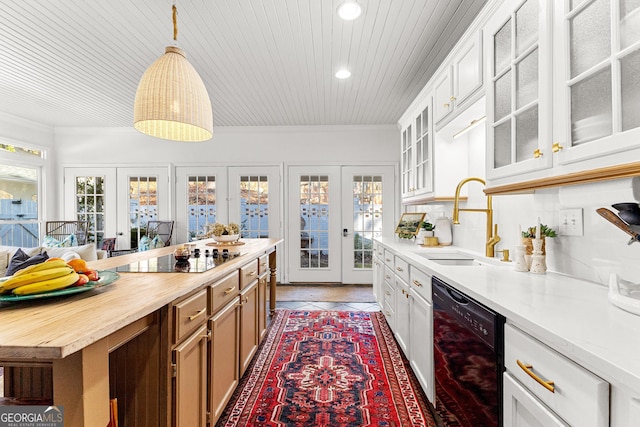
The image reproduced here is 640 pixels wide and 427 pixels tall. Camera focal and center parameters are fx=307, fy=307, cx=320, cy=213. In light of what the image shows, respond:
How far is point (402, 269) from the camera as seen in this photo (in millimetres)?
2469

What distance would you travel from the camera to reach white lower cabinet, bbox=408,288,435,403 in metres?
1.79

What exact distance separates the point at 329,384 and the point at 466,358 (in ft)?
3.91

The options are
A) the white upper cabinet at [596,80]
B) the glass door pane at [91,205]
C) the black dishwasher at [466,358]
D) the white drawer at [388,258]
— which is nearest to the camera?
the white upper cabinet at [596,80]

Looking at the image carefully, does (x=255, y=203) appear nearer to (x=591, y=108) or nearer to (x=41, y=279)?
(x=41, y=279)

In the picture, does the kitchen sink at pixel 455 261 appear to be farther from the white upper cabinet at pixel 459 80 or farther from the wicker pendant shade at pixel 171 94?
the wicker pendant shade at pixel 171 94

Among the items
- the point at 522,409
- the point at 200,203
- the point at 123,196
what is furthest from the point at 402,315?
the point at 123,196

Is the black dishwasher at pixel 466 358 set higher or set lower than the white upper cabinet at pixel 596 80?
lower

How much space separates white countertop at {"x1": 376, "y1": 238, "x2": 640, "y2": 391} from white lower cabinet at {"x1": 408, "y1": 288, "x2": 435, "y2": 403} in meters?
0.38

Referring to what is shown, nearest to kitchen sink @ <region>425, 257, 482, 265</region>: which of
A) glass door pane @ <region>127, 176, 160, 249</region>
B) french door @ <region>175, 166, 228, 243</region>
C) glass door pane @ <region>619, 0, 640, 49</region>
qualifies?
glass door pane @ <region>619, 0, 640, 49</region>

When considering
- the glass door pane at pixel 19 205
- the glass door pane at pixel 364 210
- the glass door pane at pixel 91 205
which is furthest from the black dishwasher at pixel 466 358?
the glass door pane at pixel 19 205

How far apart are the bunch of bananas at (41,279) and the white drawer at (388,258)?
7.75 ft

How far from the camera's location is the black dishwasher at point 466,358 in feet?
3.55

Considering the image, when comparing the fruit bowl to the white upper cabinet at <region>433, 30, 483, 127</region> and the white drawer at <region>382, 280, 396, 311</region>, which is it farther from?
the white upper cabinet at <region>433, 30, 483, 127</region>

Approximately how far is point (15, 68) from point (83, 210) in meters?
2.90
